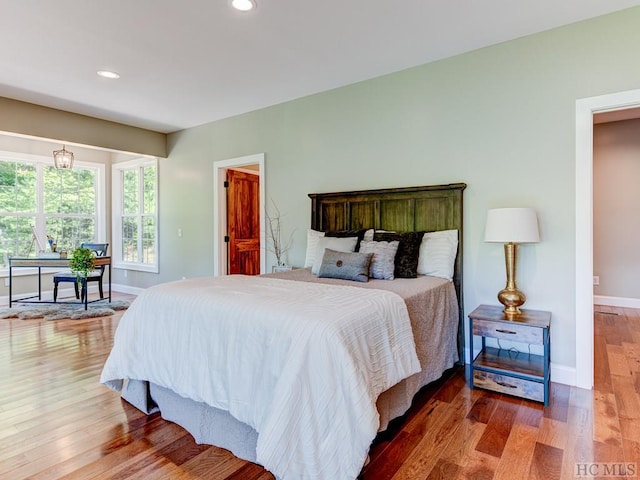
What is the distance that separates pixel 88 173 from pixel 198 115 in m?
3.05

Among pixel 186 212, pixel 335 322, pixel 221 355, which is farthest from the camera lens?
pixel 186 212

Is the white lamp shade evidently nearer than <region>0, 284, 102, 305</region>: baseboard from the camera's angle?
Yes

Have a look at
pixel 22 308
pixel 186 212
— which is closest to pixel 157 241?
pixel 186 212

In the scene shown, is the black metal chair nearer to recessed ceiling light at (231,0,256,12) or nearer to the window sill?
the window sill

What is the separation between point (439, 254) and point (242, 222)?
3300mm

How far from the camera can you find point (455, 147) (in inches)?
127

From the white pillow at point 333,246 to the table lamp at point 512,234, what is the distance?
1.10 m

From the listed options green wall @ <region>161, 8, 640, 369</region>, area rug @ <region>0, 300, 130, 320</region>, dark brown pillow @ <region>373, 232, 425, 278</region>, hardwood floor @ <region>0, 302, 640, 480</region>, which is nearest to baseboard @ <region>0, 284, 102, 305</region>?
area rug @ <region>0, 300, 130, 320</region>

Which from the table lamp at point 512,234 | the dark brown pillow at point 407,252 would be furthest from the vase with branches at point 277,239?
the table lamp at point 512,234

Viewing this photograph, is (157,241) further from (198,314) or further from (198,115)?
(198,314)

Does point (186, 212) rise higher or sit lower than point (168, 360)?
higher

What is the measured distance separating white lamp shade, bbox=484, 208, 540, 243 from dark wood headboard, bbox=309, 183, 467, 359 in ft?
1.61

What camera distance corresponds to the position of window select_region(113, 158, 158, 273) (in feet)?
20.3

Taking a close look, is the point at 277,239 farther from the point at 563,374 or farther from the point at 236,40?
the point at 563,374
